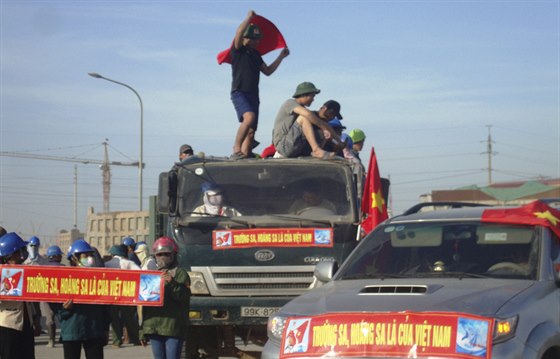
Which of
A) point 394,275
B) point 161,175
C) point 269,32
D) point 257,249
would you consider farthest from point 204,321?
point 269,32

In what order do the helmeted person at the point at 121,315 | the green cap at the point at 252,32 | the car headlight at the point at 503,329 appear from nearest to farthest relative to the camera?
the car headlight at the point at 503,329, the green cap at the point at 252,32, the helmeted person at the point at 121,315

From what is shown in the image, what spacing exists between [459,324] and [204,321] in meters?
5.00

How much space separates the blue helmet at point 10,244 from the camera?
9930 millimetres

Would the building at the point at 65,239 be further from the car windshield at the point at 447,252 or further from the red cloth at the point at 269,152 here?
the car windshield at the point at 447,252

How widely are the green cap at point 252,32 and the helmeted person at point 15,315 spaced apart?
4.99 m

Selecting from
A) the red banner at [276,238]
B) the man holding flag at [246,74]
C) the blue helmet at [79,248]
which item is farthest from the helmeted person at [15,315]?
the man holding flag at [246,74]

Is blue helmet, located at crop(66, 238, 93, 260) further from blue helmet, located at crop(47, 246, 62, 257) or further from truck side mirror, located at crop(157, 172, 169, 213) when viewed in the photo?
blue helmet, located at crop(47, 246, 62, 257)

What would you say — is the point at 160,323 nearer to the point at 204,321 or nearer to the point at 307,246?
the point at 204,321

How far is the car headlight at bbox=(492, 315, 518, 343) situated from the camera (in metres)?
6.68

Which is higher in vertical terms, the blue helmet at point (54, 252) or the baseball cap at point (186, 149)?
the baseball cap at point (186, 149)

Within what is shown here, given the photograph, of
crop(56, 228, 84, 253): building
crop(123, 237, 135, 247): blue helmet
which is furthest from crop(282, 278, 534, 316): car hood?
crop(56, 228, 84, 253): building

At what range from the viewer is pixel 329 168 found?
1231 centimetres

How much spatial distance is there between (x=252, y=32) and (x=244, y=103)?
97 centimetres

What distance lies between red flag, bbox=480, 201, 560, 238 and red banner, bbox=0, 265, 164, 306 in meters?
3.24
